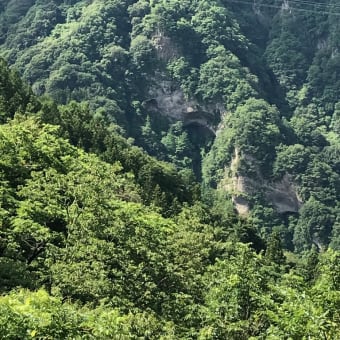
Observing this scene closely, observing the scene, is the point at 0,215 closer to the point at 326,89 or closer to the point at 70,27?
the point at 70,27

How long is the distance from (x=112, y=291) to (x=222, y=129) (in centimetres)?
14268

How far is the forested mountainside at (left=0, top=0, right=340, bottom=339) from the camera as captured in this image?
22422 millimetres

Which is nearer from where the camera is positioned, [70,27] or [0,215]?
[0,215]

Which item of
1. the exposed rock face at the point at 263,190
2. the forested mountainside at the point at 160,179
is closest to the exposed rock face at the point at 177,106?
the forested mountainside at the point at 160,179

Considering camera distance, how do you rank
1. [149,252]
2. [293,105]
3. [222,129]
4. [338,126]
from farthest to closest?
[293,105], [338,126], [222,129], [149,252]

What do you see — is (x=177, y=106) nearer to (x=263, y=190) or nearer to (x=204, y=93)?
(x=204, y=93)

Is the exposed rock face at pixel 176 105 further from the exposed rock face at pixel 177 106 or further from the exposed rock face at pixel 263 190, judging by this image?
the exposed rock face at pixel 263 190

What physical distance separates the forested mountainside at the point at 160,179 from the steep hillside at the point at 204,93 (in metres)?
0.49

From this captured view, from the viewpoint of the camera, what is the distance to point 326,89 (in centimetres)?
19200

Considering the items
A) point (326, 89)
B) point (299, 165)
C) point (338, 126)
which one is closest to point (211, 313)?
point (299, 165)

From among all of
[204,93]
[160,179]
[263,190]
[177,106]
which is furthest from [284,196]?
[160,179]

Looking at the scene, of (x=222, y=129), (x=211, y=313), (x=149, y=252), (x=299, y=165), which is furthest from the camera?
(x=222, y=129)

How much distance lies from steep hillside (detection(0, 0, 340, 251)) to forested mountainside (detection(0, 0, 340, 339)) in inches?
19.2

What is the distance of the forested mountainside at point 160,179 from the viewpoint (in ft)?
73.6
